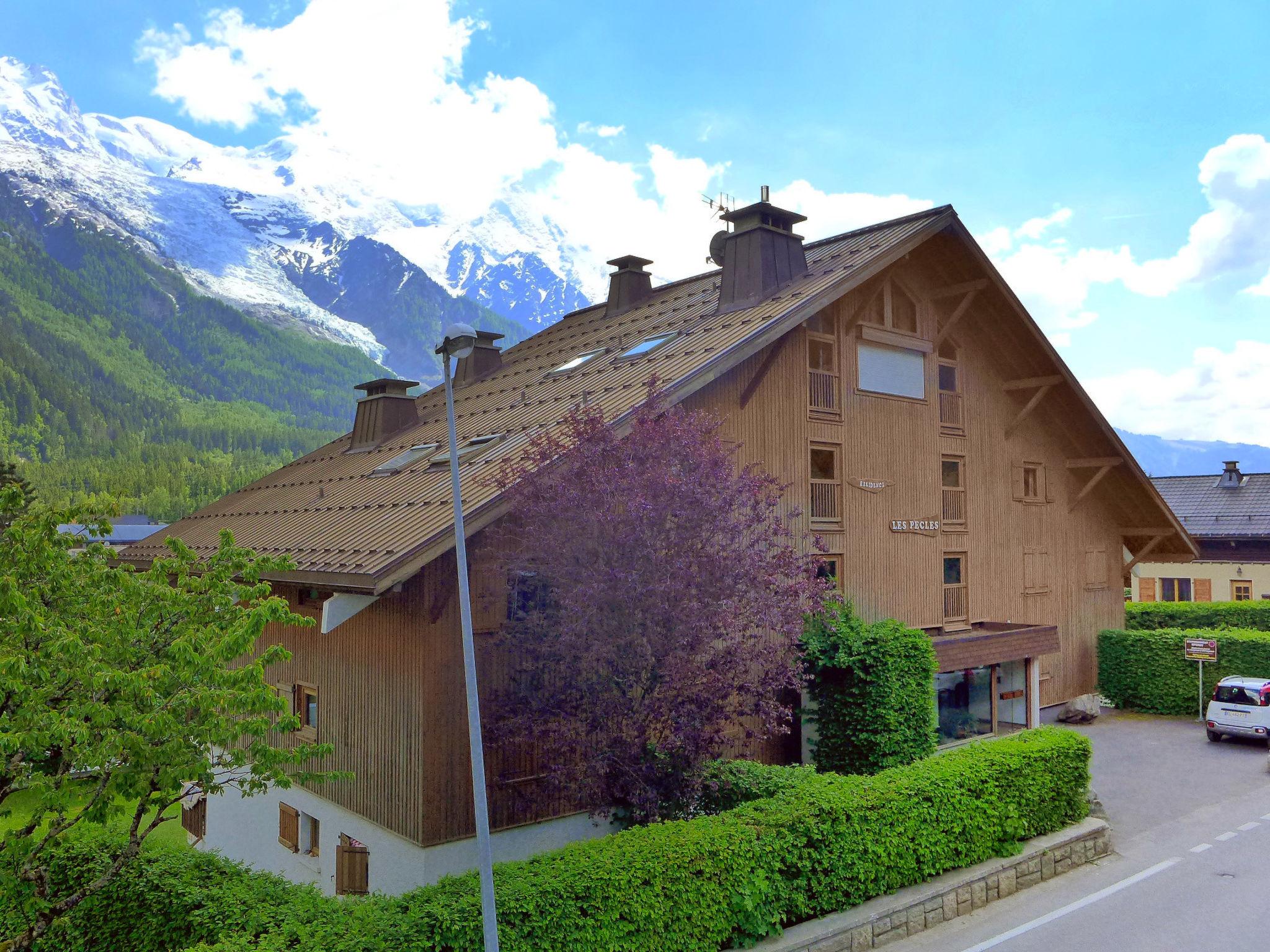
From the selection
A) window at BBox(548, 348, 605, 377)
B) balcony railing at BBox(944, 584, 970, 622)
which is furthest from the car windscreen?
window at BBox(548, 348, 605, 377)

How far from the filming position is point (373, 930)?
9.38m

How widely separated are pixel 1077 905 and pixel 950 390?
13.3m

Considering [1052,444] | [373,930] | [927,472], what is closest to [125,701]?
[373,930]

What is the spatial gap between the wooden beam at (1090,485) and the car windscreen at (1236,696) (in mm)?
6168

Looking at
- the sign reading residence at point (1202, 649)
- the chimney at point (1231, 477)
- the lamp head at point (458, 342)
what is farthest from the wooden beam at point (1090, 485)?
the chimney at point (1231, 477)

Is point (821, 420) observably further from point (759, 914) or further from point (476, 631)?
point (759, 914)

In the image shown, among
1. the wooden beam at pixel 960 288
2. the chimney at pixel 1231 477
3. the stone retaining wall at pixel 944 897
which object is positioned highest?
the wooden beam at pixel 960 288

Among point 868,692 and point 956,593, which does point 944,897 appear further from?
point 956,593

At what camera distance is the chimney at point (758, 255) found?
70.6ft

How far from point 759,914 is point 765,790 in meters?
2.77

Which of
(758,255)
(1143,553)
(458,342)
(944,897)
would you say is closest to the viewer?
(458,342)

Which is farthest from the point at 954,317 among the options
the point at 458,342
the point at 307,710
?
the point at 307,710

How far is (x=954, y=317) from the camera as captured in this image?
2300 centimetres

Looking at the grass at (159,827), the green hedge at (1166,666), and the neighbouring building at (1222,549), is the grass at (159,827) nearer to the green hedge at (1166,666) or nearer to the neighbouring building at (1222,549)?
the green hedge at (1166,666)
